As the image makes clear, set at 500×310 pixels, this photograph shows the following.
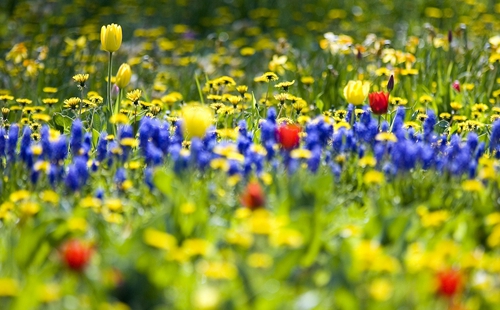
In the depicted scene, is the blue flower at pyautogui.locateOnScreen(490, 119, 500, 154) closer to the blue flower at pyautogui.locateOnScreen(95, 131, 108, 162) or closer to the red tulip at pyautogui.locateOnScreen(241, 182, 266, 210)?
the red tulip at pyautogui.locateOnScreen(241, 182, 266, 210)

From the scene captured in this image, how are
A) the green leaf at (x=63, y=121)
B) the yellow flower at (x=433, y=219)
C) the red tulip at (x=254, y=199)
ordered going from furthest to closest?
1. the green leaf at (x=63, y=121)
2. the yellow flower at (x=433, y=219)
3. the red tulip at (x=254, y=199)

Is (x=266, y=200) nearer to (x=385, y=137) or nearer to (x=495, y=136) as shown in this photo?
(x=385, y=137)

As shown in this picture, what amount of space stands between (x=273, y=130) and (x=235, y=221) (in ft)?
2.13

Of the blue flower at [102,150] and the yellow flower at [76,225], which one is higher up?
the yellow flower at [76,225]

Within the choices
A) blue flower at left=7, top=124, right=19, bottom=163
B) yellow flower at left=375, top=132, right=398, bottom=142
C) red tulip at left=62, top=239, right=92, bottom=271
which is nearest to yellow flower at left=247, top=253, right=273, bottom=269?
red tulip at left=62, top=239, right=92, bottom=271

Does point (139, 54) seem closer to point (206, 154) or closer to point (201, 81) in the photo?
point (201, 81)

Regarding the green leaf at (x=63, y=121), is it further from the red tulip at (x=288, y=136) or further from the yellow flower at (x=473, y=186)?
the yellow flower at (x=473, y=186)

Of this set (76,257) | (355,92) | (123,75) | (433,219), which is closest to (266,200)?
(433,219)

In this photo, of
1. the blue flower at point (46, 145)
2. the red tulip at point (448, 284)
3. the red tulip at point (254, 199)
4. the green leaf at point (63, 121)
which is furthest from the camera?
the green leaf at point (63, 121)

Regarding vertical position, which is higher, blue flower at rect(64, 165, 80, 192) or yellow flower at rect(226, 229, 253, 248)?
yellow flower at rect(226, 229, 253, 248)

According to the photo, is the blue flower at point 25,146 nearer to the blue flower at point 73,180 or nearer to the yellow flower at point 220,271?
the blue flower at point 73,180

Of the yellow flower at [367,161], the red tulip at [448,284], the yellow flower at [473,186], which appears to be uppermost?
the red tulip at [448,284]

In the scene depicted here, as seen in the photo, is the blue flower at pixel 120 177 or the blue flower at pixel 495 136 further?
the blue flower at pixel 495 136

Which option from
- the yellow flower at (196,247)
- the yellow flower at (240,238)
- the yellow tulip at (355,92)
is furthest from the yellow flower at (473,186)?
the yellow flower at (196,247)
